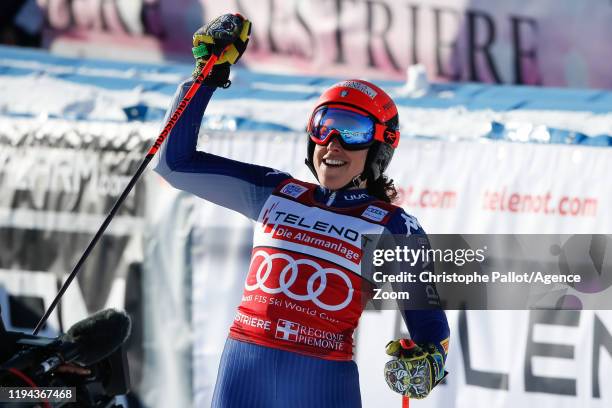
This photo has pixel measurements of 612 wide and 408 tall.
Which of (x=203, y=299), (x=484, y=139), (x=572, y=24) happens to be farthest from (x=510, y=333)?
(x=572, y=24)

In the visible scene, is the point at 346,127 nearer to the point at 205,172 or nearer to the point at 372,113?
the point at 372,113

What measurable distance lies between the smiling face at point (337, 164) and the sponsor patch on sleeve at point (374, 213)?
0.13 m

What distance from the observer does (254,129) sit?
6.28 metres

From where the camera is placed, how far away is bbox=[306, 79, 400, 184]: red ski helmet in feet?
13.1

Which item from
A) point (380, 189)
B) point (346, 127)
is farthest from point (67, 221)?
point (346, 127)

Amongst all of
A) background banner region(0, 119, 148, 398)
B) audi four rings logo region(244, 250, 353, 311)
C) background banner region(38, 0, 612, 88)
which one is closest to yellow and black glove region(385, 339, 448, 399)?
audi four rings logo region(244, 250, 353, 311)

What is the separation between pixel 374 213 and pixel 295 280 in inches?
15.3

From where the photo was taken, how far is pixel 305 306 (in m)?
3.76

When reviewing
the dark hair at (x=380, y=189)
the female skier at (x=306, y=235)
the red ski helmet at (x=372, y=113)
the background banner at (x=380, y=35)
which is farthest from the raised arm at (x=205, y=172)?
the background banner at (x=380, y=35)

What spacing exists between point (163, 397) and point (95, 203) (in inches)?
50.1

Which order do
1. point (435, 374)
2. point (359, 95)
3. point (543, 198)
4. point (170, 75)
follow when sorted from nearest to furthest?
point (435, 374)
point (359, 95)
point (543, 198)
point (170, 75)

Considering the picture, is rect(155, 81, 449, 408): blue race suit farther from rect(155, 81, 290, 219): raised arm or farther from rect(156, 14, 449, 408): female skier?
rect(155, 81, 290, 219): raised arm

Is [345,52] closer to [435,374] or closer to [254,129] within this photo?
[254,129]

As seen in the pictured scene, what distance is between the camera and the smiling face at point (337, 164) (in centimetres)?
392
